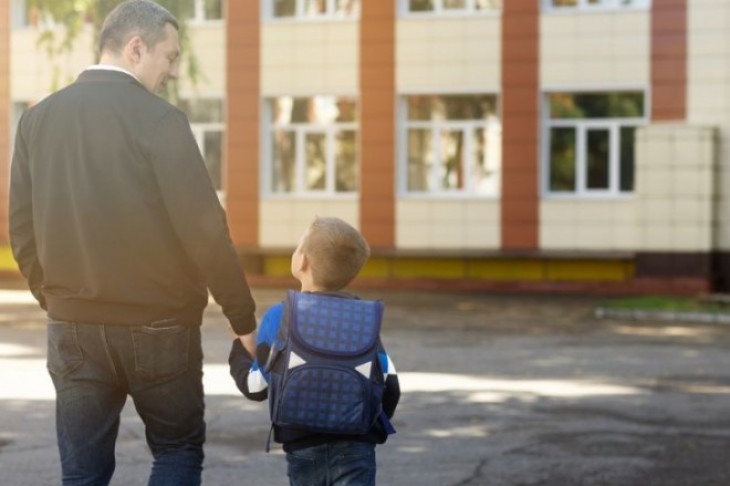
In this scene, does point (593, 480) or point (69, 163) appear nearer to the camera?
point (69, 163)

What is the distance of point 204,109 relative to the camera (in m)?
33.8

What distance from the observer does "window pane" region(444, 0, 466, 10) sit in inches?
1245

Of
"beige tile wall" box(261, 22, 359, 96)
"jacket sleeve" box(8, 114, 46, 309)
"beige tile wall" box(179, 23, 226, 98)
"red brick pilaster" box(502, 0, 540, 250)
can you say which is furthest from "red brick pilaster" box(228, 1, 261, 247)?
"jacket sleeve" box(8, 114, 46, 309)

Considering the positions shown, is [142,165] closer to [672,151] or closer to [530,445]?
[530,445]

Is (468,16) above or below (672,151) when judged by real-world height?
above

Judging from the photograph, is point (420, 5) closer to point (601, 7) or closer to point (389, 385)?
point (601, 7)

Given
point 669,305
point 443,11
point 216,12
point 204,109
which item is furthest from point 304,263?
point 204,109

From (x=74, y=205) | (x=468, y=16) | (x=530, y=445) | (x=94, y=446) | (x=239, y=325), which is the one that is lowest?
(x=530, y=445)

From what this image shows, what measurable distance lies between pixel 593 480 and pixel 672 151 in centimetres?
2140

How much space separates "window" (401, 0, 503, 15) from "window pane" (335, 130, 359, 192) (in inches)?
99.4

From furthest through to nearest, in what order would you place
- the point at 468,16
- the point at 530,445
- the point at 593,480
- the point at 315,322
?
the point at 468,16, the point at 530,445, the point at 593,480, the point at 315,322

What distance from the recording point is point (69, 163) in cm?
529

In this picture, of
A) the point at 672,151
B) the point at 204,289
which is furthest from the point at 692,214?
the point at 204,289

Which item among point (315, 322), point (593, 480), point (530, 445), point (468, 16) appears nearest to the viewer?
point (315, 322)
